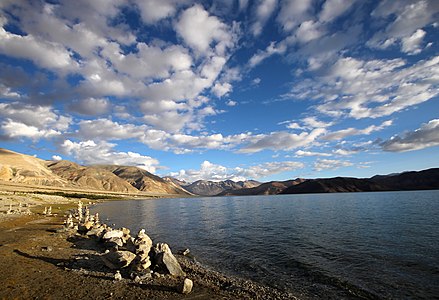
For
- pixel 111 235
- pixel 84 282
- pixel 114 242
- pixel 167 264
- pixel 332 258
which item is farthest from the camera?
pixel 111 235

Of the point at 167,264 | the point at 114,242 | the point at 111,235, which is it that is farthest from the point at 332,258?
the point at 111,235

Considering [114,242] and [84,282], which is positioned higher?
[114,242]

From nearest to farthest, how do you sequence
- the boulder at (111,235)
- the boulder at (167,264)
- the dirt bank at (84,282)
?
the dirt bank at (84,282), the boulder at (167,264), the boulder at (111,235)

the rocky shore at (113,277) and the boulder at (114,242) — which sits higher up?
the boulder at (114,242)

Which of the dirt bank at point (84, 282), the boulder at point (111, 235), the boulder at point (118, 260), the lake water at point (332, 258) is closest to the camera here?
the dirt bank at point (84, 282)

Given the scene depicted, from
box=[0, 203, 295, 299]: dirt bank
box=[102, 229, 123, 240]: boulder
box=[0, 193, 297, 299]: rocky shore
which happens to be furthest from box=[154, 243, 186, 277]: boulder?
box=[102, 229, 123, 240]: boulder

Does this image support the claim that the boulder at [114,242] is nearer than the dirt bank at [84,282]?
No

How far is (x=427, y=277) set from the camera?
74.6ft

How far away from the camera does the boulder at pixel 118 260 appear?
21656 millimetres

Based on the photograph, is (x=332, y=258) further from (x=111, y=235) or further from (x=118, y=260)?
(x=111, y=235)

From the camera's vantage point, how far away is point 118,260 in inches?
856

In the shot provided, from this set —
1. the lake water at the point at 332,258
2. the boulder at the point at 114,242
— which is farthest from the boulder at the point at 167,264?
the boulder at the point at 114,242

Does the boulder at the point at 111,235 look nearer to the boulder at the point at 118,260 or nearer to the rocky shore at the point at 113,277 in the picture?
the rocky shore at the point at 113,277

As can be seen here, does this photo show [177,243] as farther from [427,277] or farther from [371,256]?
[427,277]
